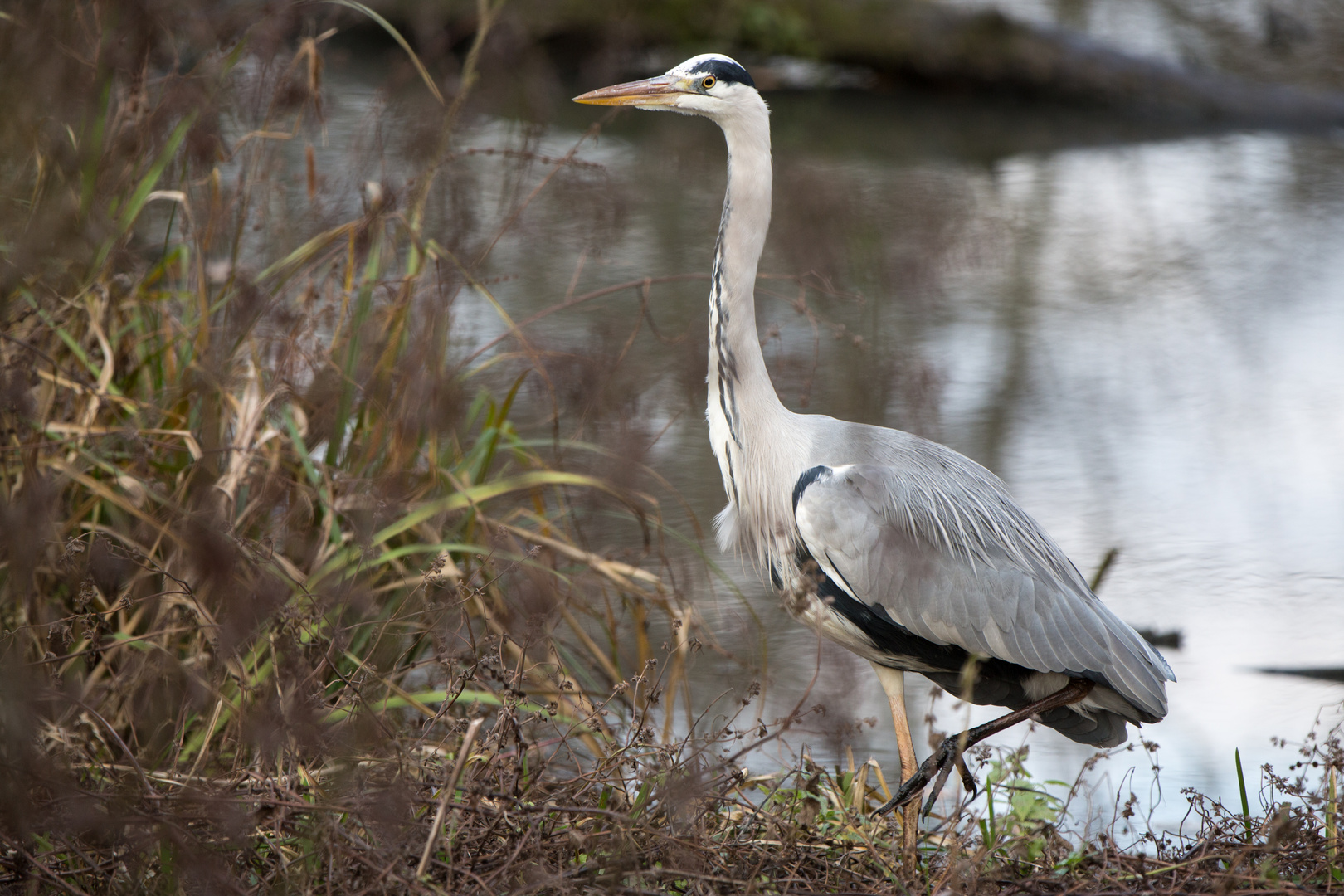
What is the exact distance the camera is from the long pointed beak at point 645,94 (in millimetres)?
3055

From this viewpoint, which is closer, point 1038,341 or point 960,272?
point 960,272

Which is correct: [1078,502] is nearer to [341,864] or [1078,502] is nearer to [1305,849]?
[1305,849]

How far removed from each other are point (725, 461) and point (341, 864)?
4.26 ft

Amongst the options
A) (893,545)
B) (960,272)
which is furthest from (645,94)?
(960,272)

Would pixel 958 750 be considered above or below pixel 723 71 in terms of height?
below

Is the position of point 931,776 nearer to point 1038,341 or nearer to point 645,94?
point 645,94

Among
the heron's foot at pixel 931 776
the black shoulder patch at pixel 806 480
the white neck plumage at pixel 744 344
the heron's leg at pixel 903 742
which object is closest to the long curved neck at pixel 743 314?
the white neck plumage at pixel 744 344

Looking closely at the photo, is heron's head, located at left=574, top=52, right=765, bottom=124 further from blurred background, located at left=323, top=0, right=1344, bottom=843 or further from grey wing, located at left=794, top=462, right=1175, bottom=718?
grey wing, located at left=794, top=462, right=1175, bottom=718

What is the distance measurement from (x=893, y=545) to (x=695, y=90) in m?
1.14

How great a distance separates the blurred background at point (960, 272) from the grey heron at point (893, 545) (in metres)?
0.13

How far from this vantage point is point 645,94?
3.09m

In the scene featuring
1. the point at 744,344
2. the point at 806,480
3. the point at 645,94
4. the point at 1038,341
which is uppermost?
the point at 645,94

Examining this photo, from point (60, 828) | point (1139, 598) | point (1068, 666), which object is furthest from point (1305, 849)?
point (60, 828)

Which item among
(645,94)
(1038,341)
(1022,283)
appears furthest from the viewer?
(1022,283)
